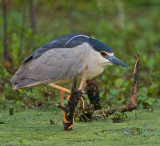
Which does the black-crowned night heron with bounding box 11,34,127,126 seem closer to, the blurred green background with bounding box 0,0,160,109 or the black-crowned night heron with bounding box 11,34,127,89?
the black-crowned night heron with bounding box 11,34,127,89

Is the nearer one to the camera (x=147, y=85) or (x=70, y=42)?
(x=70, y=42)

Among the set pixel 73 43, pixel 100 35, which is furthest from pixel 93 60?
pixel 100 35

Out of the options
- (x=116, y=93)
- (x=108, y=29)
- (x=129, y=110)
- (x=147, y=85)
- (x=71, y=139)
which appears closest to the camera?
(x=71, y=139)

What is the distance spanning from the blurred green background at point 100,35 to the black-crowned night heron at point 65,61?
0.79m

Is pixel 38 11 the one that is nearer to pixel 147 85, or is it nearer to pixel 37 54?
pixel 147 85

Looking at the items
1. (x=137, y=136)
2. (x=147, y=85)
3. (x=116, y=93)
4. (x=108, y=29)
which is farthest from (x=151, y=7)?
(x=137, y=136)

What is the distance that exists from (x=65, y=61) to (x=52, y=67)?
0.15m

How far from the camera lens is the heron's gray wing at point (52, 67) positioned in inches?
184

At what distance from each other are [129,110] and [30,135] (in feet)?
4.34

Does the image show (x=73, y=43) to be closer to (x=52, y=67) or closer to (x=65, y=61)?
(x=65, y=61)

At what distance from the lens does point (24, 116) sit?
5.14 meters

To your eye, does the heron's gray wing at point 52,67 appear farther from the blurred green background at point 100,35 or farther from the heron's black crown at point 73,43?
the blurred green background at point 100,35

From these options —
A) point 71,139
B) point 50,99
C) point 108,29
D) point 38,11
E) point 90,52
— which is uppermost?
point 38,11

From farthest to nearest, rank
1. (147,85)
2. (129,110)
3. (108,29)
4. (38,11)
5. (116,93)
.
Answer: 1. (38,11)
2. (108,29)
3. (147,85)
4. (116,93)
5. (129,110)
